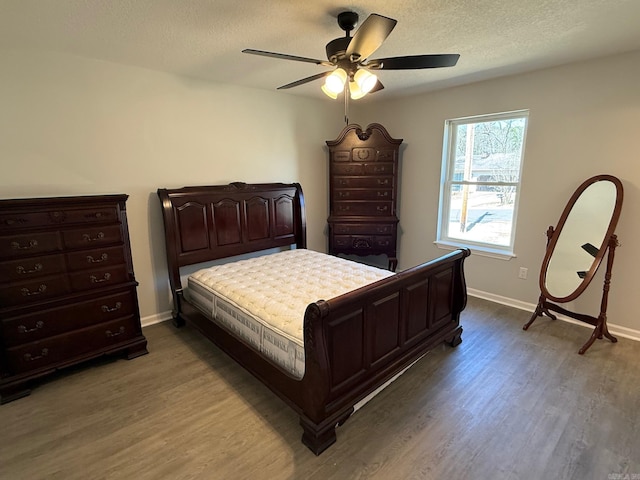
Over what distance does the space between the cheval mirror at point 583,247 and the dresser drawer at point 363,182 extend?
186 centimetres

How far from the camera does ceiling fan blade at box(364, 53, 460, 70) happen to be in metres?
1.92

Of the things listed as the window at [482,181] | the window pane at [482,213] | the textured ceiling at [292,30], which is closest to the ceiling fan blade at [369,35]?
the textured ceiling at [292,30]

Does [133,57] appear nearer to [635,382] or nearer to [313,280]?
[313,280]

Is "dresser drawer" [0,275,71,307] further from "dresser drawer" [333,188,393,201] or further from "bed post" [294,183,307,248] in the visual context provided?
"dresser drawer" [333,188,393,201]

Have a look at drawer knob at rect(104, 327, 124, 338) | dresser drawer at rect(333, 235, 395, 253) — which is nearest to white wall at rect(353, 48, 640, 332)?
dresser drawer at rect(333, 235, 395, 253)

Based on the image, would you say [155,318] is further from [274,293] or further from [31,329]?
[274,293]

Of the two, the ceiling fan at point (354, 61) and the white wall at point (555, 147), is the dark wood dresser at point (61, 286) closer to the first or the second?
the ceiling fan at point (354, 61)

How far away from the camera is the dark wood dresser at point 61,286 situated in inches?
87.4

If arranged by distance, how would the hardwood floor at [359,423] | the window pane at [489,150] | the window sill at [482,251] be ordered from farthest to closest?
the window sill at [482,251] → the window pane at [489,150] → the hardwood floor at [359,423]

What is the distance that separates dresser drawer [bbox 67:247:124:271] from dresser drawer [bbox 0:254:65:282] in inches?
2.6

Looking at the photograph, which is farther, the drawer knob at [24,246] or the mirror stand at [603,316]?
the mirror stand at [603,316]

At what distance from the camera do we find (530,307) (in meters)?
3.56

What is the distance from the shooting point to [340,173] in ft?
14.1

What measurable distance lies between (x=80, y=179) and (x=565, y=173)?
14.7 feet
